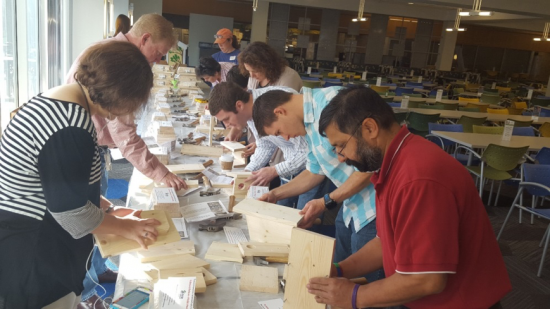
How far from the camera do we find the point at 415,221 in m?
1.00

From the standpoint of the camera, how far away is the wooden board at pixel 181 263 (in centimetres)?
143

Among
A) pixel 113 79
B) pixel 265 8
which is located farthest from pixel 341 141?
pixel 265 8

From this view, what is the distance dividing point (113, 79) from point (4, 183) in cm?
41

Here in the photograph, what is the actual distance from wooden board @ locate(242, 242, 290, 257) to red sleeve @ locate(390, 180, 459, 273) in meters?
0.64

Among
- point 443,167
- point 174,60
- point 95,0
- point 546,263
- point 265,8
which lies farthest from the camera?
point 265,8

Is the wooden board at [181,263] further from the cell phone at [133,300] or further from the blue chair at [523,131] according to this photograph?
the blue chair at [523,131]

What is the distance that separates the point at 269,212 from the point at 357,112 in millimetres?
639

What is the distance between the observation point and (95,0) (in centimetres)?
777

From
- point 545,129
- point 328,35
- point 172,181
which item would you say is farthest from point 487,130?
point 328,35

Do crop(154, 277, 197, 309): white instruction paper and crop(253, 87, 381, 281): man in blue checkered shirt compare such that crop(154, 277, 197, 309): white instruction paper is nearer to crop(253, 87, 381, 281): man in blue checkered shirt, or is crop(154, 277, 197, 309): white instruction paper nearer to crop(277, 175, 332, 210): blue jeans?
crop(253, 87, 381, 281): man in blue checkered shirt

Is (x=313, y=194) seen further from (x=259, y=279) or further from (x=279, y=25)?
(x=279, y=25)

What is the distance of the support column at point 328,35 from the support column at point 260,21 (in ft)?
7.59

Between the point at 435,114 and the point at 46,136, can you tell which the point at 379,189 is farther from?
the point at 435,114

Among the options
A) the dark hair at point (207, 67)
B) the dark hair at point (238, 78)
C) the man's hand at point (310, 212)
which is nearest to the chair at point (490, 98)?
the dark hair at point (238, 78)
